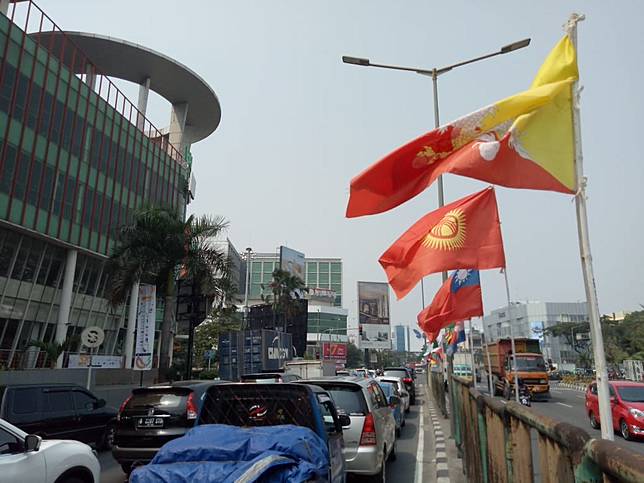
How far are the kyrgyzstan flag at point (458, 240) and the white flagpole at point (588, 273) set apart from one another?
193cm

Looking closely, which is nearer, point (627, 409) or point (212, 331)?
point (627, 409)

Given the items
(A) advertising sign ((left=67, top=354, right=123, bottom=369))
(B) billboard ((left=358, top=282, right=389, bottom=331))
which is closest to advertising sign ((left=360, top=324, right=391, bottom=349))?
(B) billboard ((left=358, top=282, right=389, bottom=331))

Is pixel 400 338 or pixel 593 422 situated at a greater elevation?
pixel 400 338

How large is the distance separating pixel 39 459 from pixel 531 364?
2907cm

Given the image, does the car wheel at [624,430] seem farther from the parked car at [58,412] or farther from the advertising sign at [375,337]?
the advertising sign at [375,337]

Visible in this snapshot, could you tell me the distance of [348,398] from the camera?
8.05 metres

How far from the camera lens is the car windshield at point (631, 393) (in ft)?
46.8

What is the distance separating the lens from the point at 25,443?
5.17 m

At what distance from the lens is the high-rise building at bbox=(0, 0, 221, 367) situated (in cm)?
2841

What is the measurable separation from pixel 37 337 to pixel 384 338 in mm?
47579

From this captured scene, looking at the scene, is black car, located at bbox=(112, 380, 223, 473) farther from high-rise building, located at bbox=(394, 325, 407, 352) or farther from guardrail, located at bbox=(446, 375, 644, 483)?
high-rise building, located at bbox=(394, 325, 407, 352)

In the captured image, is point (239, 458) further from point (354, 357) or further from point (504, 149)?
point (354, 357)

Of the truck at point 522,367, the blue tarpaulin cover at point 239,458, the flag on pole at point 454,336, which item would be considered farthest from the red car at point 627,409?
the blue tarpaulin cover at point 239,458

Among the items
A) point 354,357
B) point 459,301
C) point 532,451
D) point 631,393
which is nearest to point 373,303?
point 631,393
